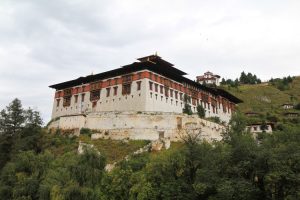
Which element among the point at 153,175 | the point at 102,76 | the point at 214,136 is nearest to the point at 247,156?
the point at 153,175

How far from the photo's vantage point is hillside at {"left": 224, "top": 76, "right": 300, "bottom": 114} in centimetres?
13891

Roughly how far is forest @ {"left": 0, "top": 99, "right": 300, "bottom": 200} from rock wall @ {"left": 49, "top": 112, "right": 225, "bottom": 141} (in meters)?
21.2

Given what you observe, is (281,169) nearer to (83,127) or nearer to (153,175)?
(153,175)

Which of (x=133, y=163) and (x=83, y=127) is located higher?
(x=83, y=127)

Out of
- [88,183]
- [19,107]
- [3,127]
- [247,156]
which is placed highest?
[19,107]

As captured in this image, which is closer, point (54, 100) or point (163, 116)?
point (163, 116)

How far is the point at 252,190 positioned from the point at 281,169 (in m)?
3.35

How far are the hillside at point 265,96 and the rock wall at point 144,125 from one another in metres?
65.2

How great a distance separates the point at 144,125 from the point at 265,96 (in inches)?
3974

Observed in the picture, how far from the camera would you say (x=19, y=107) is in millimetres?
75938

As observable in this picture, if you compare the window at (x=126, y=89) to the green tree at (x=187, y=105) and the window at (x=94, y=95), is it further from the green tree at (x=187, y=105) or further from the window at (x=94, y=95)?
the green tree at (x=187, y=105)

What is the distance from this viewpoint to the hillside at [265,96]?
138913mm

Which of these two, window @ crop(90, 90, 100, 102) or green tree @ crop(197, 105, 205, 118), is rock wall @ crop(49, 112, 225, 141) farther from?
window @ crop(90, 90, 100, 102)

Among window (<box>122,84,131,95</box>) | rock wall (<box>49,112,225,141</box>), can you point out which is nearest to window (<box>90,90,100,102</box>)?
window (<box>122,84,131,95</box>)
